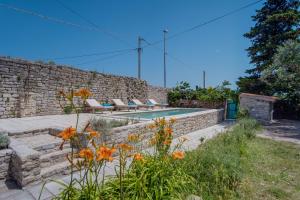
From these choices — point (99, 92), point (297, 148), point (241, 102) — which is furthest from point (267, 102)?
point (99, 92)

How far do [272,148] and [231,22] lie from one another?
910 centimetres

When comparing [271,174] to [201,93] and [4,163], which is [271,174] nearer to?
[4,163]

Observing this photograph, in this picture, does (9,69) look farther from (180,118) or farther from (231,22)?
(231,22)

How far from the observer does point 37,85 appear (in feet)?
30.1

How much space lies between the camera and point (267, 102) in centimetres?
1210

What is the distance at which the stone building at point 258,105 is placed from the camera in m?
12.2

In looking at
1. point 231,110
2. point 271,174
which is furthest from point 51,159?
point 231,110

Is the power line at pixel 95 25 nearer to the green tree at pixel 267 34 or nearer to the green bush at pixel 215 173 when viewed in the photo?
the green bush at pixel 215 173

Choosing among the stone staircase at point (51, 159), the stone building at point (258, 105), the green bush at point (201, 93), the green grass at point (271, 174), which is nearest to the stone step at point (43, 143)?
the stone staircase at point (51, 159)

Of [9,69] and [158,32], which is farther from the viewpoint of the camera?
Result: [158,32]

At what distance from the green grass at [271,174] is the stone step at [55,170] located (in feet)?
9.94

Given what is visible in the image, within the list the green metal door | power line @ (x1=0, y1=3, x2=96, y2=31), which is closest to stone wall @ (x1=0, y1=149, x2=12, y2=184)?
power line @ (x1=0, y1=3, x2=96, y2=31)

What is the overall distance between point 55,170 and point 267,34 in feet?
64.4

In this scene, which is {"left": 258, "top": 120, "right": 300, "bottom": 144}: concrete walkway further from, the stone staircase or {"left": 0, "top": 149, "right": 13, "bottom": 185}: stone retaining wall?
{"left": 0, "top": 149, "right": 13, "bottom": 185}: stone retaining wall
